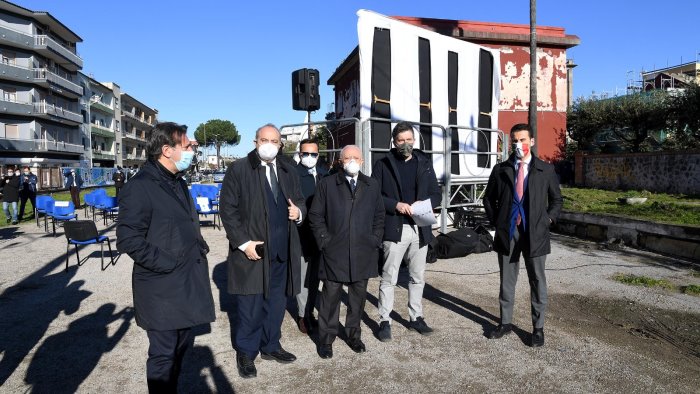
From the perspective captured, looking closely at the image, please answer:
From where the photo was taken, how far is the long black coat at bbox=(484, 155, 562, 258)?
4.04 m

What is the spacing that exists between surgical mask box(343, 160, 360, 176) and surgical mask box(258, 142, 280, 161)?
67 cm

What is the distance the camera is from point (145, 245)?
2516mm

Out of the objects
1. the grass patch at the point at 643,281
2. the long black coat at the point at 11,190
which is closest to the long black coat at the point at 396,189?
the grass patch at the point at 643,281

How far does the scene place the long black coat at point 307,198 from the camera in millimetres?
4420

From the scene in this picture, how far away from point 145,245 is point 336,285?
5.94 ft

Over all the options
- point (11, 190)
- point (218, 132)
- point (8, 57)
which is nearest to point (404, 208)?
point (11, 190)

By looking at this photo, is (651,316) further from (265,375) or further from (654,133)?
(654,133)

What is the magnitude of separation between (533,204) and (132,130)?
80956 mm

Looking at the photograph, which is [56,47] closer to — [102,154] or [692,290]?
[102,154]

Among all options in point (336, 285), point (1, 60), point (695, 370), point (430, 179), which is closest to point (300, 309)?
point (336, 285)

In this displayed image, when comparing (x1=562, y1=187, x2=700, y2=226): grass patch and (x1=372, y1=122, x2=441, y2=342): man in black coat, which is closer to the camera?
(x1=372, y1=122, x2=441, y2=342): man in black coat

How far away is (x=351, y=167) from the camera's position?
4.00 meters

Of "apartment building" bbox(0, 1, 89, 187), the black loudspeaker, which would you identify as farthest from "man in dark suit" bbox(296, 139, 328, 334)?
"apartment building" bbox(0, 1, 89, 187)

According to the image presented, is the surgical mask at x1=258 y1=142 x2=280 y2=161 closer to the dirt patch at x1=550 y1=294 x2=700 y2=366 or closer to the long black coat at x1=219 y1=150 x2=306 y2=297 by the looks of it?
the long black coat at x1=219 y1=150 x2=306 y2=297
